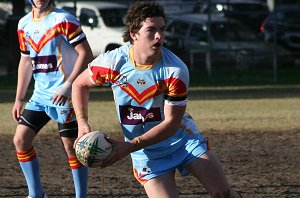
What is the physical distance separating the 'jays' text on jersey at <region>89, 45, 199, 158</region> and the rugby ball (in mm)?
A: 460

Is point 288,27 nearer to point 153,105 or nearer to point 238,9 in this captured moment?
point 238,9

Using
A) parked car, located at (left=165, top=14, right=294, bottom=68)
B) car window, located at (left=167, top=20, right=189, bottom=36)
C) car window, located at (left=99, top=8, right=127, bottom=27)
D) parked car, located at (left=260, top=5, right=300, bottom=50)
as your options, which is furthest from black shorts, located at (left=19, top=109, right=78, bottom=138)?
parked car, located at (left=260, top=5, right=300, bottom=50)

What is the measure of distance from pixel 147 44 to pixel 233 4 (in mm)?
22824

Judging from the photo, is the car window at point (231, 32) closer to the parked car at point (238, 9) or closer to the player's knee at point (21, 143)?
the parked car at point (238, 9)

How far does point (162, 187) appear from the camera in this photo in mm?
6789

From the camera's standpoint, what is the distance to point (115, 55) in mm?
6836

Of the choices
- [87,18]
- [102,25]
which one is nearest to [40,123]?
[87,18]

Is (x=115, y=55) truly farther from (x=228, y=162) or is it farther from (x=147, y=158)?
(x=228, y=162)

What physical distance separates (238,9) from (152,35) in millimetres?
23586

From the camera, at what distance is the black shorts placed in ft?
28.8

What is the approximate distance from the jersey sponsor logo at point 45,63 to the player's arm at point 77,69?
0.72 feet

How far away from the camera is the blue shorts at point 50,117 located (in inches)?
345

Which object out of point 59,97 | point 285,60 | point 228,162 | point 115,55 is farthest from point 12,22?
point 115,55

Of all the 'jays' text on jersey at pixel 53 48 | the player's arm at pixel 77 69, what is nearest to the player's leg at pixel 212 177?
the player's arm at pixel 77 69
